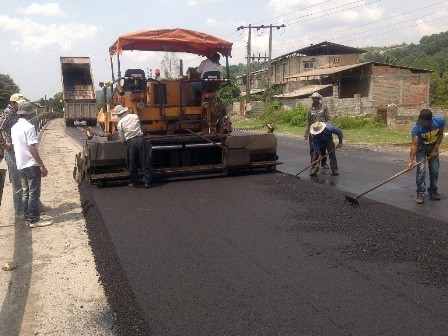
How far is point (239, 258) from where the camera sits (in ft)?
14.5

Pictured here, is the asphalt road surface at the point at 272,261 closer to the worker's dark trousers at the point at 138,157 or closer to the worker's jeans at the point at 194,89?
the worker's dark trousers at the point at 138,157

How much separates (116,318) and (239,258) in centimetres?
139

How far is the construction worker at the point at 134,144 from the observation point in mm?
7762

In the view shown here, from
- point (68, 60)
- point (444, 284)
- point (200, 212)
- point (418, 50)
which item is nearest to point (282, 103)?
point (68, 60)

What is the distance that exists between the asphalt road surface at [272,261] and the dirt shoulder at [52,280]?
0.50ft

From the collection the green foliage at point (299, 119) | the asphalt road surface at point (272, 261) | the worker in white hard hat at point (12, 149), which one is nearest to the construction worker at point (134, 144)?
the asphalt road surface at point (272, 261)

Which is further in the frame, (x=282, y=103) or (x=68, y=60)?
(x=282, y=103)

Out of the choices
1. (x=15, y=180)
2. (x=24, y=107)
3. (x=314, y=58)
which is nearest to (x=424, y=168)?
(x=24, y=107)

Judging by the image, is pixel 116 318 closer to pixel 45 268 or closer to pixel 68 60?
pixel 45 268

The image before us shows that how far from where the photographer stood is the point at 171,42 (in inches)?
348

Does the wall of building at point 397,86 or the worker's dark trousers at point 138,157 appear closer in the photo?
the worker's dark trousers at point 138,157

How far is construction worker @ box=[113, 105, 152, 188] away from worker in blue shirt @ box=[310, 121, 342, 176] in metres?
3.03

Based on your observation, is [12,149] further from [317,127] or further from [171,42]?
[317,127]

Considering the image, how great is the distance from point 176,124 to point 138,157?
3.89ft
